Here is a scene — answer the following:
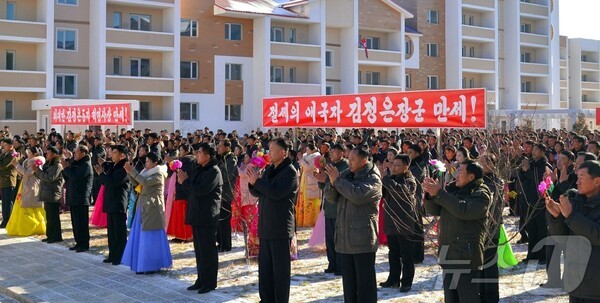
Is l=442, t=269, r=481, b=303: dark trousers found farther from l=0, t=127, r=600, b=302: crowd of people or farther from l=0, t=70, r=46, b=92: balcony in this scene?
l=0, t=70, r=46, b=92: balcony

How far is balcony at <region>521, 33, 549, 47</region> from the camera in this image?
5478 centimetres

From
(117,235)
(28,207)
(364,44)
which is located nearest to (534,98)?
(364,44)

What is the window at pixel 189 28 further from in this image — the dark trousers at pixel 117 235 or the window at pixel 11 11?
the dark trousers at pixel 117 235

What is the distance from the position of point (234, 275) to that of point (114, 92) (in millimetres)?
28197

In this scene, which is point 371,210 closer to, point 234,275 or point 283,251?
point 283,251

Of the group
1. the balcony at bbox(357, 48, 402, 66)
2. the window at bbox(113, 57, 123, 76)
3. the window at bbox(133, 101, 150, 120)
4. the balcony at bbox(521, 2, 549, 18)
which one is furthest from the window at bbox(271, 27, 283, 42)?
the balcony at bbox(521, 2, 549, 18)

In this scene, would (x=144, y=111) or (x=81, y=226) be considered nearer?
(x=81, y=226)

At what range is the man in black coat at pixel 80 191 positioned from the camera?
36.0 feet

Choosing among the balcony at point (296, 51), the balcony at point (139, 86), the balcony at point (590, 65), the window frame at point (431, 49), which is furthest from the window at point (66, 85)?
the balcony at point (590, 65)

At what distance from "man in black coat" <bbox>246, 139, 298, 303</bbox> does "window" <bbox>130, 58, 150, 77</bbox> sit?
1239 inches

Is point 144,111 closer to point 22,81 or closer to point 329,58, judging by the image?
point 22,81

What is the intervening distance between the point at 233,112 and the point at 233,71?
2.51 m

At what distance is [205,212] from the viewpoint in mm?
8133

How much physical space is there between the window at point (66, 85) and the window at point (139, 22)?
169 inches
